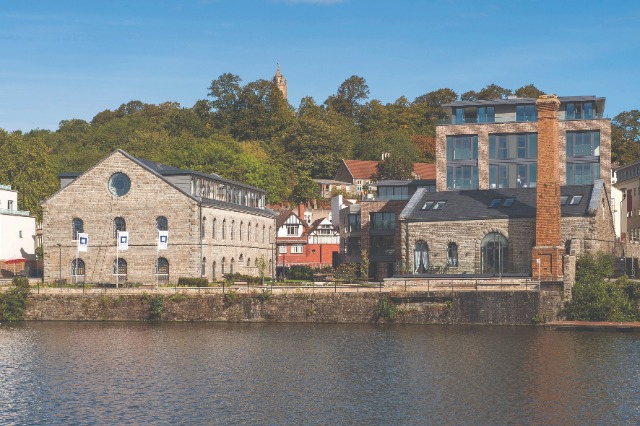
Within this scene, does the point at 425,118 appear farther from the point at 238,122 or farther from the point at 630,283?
the point at 630,283

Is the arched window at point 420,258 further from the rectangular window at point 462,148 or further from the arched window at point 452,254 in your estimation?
the rectangular window at point 462,148

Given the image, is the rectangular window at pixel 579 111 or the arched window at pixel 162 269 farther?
the rectangular window at pixel 579 111

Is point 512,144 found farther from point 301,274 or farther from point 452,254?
point 301,274

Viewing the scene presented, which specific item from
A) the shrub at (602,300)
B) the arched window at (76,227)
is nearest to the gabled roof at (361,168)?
the arched window at (76,227)

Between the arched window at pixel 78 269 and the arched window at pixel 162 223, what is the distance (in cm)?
706

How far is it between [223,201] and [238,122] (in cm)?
7754

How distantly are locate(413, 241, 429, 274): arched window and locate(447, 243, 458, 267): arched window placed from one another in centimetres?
172

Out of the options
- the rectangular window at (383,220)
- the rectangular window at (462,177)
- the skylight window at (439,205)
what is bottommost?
the rectangular window at (383,220)

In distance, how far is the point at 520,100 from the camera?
87438 millimetres

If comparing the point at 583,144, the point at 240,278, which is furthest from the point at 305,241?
the point at 583,144

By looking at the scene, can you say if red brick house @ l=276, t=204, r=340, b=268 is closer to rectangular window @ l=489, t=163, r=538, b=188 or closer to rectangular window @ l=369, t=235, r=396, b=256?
rectangular window @ l=369, t=235, r=396, b=256

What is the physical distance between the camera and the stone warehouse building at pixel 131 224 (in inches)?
3019

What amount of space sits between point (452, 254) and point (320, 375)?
98.4ft

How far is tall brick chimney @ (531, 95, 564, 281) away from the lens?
219 ft
